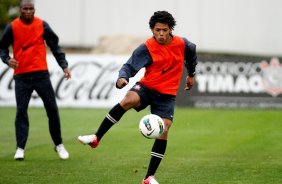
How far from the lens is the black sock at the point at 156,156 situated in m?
10.8

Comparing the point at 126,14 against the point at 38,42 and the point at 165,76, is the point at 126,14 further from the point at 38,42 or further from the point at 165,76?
the point at 165,76

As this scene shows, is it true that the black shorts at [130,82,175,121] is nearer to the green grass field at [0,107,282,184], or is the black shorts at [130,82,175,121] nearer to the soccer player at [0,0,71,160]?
the green grass field at [0,107,282,184]

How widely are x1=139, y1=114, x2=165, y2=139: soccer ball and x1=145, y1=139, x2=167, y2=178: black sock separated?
1.45 feet

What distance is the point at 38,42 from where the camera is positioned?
44.4ft

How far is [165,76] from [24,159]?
358 cm

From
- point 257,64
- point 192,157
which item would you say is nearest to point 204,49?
point 257,64

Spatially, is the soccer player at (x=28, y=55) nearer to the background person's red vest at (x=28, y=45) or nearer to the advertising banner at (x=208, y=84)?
the background person's red vest at (x=28, y=45)

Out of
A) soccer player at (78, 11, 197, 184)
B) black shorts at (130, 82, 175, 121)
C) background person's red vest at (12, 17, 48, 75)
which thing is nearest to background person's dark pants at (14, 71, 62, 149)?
background person's red vest at (12, 17, 48, 75)

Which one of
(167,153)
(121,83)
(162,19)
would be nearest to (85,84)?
(167,153)

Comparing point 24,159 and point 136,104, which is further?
point 24,159

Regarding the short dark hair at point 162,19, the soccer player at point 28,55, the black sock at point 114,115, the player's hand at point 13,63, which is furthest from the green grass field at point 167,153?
the short dark hair at point 162,19

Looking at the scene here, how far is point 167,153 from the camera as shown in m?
14.5

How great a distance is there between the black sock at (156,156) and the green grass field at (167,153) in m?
0.47

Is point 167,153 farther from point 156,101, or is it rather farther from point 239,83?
point 239,83
